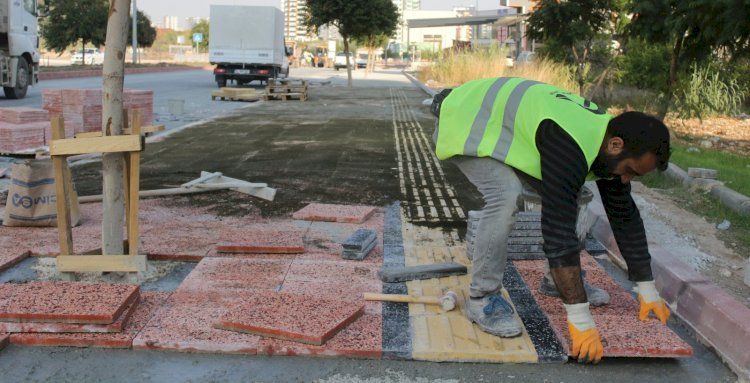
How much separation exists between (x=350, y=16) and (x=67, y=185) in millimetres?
28585

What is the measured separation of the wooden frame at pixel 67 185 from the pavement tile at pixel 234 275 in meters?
0.37

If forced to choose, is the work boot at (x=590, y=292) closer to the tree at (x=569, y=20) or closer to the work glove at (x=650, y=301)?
the work glove at (x=650, y=301)

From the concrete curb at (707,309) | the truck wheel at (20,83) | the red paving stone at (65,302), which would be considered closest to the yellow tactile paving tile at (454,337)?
the concrete curb at (707,309)

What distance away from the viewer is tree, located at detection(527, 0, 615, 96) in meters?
17.0

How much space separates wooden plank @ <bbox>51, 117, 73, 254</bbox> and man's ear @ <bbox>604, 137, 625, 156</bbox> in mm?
3149

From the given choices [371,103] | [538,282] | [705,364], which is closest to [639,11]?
[538,282]

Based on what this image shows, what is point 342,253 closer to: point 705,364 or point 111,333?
point 111,333

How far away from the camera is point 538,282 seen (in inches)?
180

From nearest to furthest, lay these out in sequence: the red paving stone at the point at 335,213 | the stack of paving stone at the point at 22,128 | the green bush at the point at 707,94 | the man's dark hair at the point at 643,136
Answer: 1. the man's dark hair at the point at 643,136
2. the red paving stone at the point at 335,213
3. the stack of paving stone at the point at 22,128
4. the green bush at the point at 707,94

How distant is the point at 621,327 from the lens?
3.74 metres

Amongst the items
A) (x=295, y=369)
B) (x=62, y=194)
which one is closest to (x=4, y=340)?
(x=62, y=194)

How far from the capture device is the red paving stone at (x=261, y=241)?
5074 mm

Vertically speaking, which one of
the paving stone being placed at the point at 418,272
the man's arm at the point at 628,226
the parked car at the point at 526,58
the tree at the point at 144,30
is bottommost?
the paving stone being placed at the point at 418,272

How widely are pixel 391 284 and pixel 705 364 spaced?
1771mm
